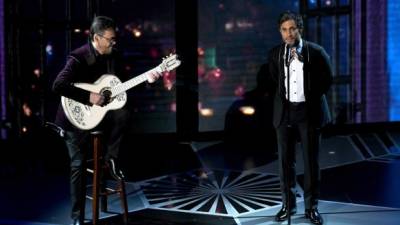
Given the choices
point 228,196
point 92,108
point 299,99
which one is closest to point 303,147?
point 299,99

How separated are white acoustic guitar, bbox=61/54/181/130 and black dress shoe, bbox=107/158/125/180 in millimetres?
450

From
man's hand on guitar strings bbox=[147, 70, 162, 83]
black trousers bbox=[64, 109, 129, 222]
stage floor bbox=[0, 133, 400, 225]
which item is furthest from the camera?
stage floor bbox=[0, 133, 400, 225]

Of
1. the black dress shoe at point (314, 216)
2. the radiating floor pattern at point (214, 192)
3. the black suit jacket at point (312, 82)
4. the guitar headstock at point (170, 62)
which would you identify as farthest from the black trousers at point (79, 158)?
the black dress shoe at point (314, 216)

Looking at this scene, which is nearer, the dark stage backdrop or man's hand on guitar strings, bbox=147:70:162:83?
man's hand on guitar strings, bbox=147:70:162:83

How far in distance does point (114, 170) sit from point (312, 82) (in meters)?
1.60

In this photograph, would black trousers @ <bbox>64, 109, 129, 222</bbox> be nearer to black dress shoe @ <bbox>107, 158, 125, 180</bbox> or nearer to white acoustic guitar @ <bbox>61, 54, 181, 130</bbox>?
white acoustic guitar @ <bbox>61, 54, 181, 130</bbox>

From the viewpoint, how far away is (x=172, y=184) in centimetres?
576

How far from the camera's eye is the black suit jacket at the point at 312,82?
400cm

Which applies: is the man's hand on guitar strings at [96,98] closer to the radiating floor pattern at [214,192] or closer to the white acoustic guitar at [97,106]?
the white acoustic guitar at [97,106]

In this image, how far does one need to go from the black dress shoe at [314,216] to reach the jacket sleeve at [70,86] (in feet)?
5.80

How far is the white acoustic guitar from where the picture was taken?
405 cm

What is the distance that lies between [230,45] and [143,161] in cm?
325

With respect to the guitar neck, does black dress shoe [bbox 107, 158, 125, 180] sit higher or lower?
lower

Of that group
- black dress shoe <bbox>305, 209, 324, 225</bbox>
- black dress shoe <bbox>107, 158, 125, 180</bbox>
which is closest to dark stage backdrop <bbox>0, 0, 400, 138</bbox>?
black dress shoe <bbox>107, 158, 125, 180</bbox>
